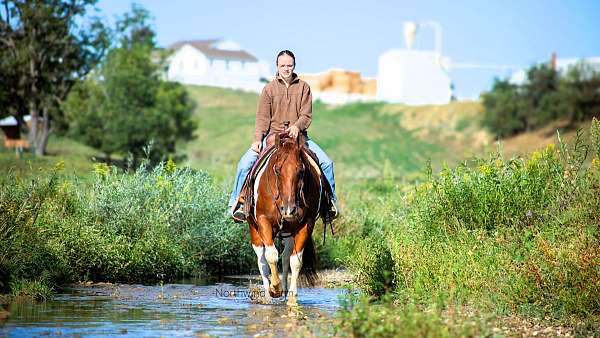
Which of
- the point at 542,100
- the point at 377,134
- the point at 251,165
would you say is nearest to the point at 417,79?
the point at 377,134

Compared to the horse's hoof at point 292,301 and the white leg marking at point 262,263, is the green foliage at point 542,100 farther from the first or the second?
the horse's hoof at point 292,301

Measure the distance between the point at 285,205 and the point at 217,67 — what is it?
145506mm

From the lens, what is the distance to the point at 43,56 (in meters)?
64.8

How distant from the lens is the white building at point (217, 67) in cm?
15325

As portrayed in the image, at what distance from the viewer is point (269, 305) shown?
47.7 feet

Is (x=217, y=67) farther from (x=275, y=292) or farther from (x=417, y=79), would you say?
(x=275, y=292)

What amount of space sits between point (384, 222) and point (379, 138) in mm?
81103

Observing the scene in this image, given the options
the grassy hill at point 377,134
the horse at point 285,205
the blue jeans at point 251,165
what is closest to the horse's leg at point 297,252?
the horse at point 285,205

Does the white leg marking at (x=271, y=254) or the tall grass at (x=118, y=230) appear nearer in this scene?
the white leg marking at (x=271, y=254)

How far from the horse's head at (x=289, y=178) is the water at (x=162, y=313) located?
129cm

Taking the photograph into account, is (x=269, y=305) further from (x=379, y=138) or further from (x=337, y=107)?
(x=337, y=107)

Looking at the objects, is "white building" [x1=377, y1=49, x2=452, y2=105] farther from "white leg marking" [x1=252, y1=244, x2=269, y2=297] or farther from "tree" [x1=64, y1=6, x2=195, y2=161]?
"white leg marking" [x1=252, y1=244, x2=269, y2=297]

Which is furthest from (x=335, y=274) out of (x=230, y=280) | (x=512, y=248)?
(x=512, y=248)

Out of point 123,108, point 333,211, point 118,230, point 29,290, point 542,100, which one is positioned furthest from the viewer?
point 542,100
